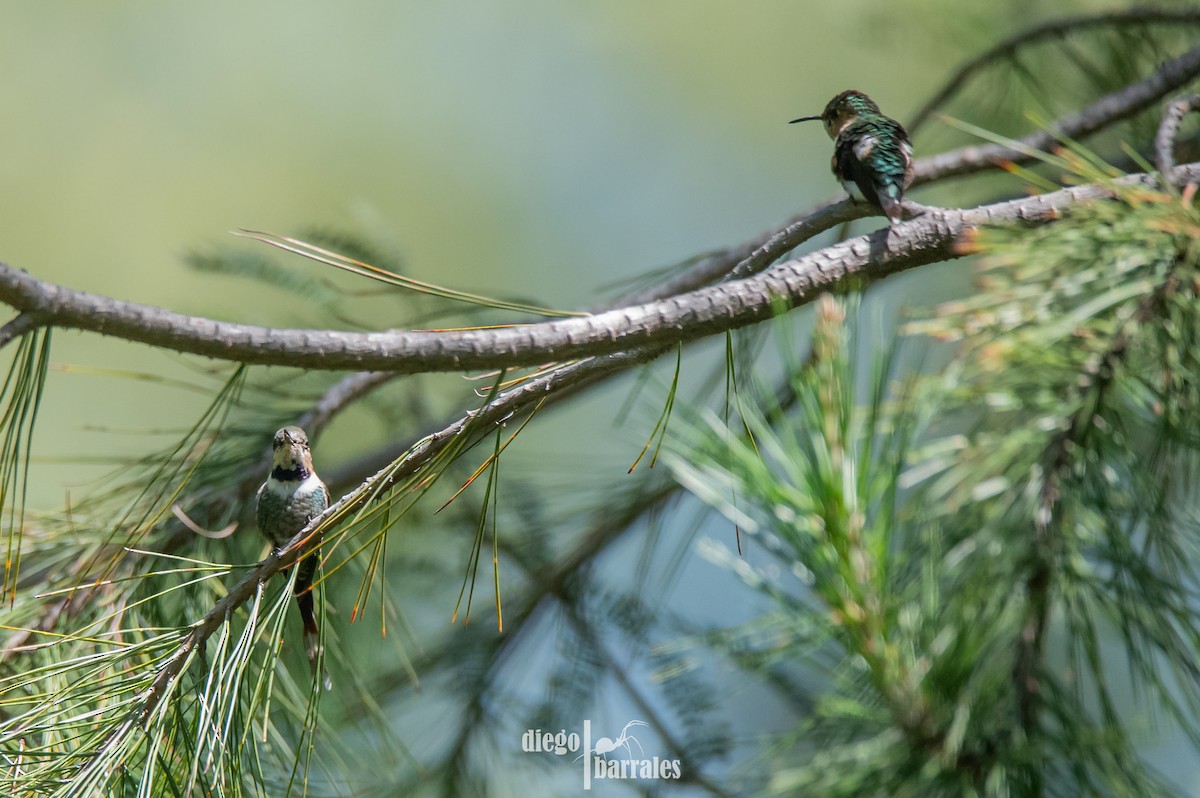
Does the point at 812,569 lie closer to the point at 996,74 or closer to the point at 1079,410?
the point at 1079,410

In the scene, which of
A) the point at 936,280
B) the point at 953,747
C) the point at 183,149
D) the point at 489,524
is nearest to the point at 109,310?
the point at 953,747

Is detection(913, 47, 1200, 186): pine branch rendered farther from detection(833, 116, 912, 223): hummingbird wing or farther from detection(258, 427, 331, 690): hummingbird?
detection(258, 427, 331, 690): hummingbird

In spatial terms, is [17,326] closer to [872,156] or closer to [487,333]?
[487,333]

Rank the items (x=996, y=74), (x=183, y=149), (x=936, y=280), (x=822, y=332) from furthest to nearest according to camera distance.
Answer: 1. (x=183, y=149)
2. (x=936, y=280)
3. (x=996, y=74)
4. (x=822, y=332)

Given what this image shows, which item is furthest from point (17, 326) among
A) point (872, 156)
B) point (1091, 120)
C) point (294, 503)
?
point (1091, 120)

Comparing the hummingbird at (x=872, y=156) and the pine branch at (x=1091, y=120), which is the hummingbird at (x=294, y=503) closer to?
the hummingbird at (x=872, y=156)

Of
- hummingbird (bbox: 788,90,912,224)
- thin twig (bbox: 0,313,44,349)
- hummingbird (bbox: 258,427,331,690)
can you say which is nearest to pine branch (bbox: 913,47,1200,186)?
hummingbird (bbox: 788,90,912,224)

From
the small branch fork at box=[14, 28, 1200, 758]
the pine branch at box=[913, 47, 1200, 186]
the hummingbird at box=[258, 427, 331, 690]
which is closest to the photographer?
the small branch fork at box=[14, 28, 1200, 758]
